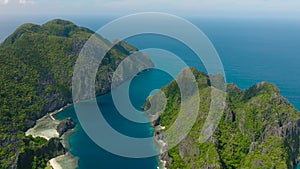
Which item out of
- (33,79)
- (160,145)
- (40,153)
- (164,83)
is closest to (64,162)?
(40,153)

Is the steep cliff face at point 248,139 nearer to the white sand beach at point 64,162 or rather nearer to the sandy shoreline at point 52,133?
the white sand beach at point 64,162

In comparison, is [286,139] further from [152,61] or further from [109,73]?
[152,61]

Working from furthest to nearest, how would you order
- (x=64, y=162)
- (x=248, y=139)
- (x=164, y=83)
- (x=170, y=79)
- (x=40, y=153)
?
(x=170, y=79) → (x=164, y=83) → (x=248, y=139) → (x=40, y=153) → (x=64, y=162)

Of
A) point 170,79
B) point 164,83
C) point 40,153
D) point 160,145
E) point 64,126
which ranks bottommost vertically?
point 40,153

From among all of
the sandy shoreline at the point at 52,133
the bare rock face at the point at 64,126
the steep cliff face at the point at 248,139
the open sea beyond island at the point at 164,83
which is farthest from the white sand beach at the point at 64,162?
the steep cliff face at the point at 248,139

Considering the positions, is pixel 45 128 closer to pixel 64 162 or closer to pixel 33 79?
pixel 64 162

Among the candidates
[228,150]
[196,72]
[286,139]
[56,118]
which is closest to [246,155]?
[228,150]
